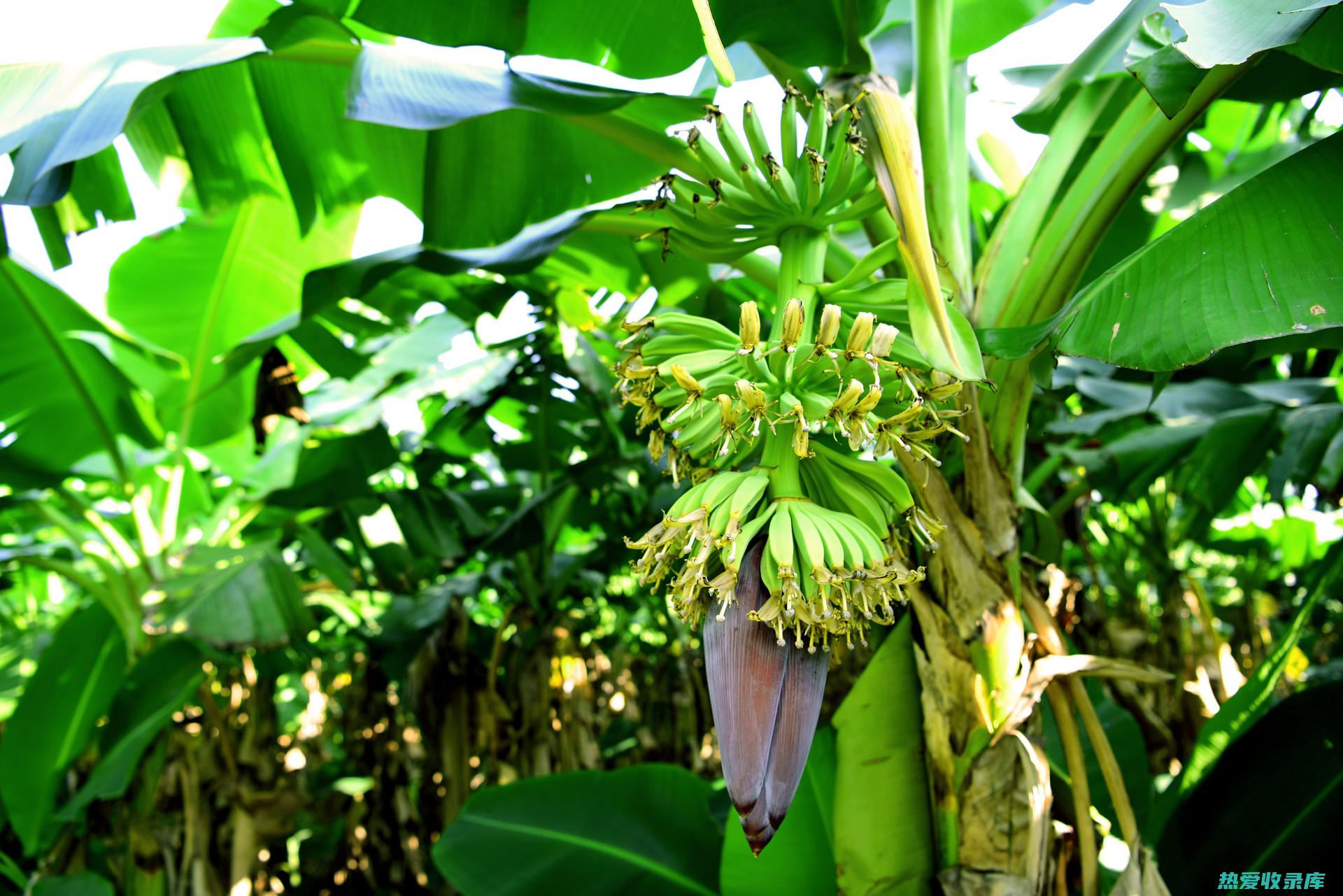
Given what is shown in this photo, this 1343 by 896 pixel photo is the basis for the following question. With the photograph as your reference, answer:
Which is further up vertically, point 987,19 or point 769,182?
point 987,19

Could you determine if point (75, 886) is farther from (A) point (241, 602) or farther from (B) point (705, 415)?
(B) point (705, 415)

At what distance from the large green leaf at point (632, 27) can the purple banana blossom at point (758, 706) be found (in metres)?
0.69

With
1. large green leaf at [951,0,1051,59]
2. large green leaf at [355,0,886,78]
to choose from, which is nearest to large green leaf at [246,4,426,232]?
large green leaf at [355,0,886,78]

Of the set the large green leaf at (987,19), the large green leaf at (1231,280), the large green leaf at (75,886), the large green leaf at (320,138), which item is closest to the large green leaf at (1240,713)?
the large green leaf at (1231,280)

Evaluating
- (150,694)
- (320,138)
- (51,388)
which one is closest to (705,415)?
(320,138)

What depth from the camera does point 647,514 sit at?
6.71 ft

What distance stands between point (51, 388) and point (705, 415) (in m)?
1.98

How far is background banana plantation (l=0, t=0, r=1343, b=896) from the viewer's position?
2.46 ft

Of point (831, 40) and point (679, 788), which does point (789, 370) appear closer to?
point (831, 40)

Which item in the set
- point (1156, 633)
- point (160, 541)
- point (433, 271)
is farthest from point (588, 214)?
point (1156, 633)

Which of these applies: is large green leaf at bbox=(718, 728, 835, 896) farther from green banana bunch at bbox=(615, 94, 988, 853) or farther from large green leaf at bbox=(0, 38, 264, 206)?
large green leaf at bbox=(0, 38, 264, 206)

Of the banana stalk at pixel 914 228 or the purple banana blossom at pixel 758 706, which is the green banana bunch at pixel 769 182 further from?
the purple banana blossom at pixel 758 706

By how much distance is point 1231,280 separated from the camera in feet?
2.43

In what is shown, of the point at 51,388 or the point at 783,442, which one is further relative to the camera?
the point at 51,388
